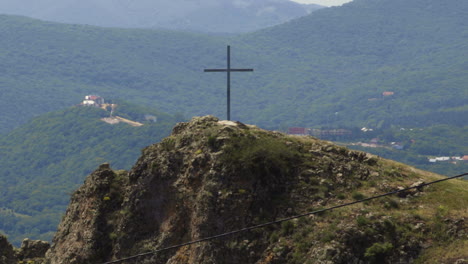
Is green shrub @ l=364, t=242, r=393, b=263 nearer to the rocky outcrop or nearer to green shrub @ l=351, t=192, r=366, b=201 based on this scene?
green shrub @ l=351, t=192, r=366, b=201

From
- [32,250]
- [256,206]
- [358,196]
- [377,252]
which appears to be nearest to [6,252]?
[32,250]

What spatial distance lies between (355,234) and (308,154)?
5.69m

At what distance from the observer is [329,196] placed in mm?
31234

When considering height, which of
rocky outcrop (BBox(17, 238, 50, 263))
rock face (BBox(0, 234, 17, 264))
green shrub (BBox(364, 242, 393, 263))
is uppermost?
green shrub (BBox(364, 242, 393, 263))

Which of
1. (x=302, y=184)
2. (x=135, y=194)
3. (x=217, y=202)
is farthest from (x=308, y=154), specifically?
(x=135, y=194)

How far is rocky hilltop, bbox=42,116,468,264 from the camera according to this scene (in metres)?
28.4

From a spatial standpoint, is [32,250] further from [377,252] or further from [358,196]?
[377,252]

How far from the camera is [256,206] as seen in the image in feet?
103

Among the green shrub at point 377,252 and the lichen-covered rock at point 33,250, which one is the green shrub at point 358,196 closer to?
the green shrub at point 377,252

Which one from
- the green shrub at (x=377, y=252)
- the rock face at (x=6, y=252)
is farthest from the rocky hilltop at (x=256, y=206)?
the rock face at (x=6, y=252)

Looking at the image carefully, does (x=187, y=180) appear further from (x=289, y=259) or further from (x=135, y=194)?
(x=289, y=259)

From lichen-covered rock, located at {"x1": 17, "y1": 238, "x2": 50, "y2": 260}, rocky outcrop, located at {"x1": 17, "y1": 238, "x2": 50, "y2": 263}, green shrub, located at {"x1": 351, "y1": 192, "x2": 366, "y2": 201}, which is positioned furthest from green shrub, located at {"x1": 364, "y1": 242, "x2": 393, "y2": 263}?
lichen-covered rock, located at {"x1": 17, "y1": 238, "x2": 50, "y2": 260}

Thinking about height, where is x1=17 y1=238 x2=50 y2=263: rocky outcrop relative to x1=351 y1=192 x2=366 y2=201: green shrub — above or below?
below

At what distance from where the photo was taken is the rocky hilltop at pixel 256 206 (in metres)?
28.4
